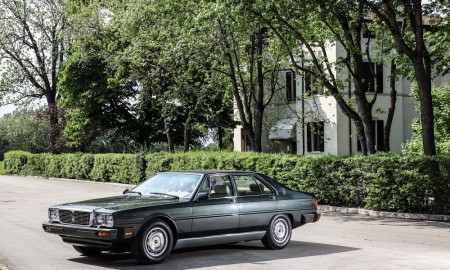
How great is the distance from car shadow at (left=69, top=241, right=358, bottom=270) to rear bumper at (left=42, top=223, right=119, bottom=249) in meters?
0.42

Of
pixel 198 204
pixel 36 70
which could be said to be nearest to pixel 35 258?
pixel 198 204

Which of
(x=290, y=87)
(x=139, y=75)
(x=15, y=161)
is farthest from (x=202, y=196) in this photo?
(x=15, y=161)

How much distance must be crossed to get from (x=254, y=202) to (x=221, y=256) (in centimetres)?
115

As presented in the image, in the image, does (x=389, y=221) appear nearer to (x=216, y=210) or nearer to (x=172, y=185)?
(x=216, y=210)

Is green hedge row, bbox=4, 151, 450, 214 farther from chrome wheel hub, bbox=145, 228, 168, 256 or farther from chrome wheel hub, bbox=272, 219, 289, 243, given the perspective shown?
chrome wheel hub, bbox=145, 228, 168, 256

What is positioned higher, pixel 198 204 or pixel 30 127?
pixel 30 127

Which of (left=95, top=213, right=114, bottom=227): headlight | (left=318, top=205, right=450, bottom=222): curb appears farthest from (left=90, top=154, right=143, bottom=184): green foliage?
(left=95, top=213, right=114, bottom=227): headlight

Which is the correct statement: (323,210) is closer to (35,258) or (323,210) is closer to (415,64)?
(415,64)

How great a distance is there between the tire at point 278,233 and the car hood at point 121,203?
2001 millimetres

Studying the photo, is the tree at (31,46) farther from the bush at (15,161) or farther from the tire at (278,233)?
the tire at (278,233)

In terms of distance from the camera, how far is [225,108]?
139 feet

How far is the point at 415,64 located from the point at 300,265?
458 inches

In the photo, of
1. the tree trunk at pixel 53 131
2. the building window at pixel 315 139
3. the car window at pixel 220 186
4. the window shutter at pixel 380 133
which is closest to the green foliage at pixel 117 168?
the building window at pixel 315 139

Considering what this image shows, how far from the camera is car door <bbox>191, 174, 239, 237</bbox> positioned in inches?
408
